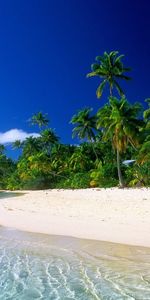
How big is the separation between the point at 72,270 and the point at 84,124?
41699 millimetres

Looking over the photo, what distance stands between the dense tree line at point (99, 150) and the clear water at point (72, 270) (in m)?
22.8

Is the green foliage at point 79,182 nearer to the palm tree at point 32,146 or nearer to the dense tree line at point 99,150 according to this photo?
the dense tree line at point 99,150

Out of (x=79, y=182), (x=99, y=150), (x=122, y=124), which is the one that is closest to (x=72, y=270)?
(x=122, y=124)

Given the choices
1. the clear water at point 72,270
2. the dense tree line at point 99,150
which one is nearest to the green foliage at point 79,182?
the dense tree line at point 99,150

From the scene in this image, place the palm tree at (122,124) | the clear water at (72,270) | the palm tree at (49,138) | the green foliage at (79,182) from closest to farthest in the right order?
the clear water at (72,270) < the palm tree at (122,124) < the green foliage at (79,182) < the palm tree at (49,138)

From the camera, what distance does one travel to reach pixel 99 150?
5203cm

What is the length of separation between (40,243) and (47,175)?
4460 cm

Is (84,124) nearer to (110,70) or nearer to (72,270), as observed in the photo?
(110,70)

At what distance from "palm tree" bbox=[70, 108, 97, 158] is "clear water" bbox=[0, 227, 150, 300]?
38.3 meters

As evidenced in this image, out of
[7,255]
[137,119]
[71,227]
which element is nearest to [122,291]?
[7,255]

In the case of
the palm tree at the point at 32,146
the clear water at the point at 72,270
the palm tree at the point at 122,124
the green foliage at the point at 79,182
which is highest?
the palm tree at the point at 32,146

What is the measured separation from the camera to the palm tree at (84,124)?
48.6 m

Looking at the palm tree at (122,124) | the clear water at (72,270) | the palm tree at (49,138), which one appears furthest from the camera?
the palm tree at (49,138)

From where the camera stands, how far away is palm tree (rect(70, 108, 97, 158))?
48.6 m
